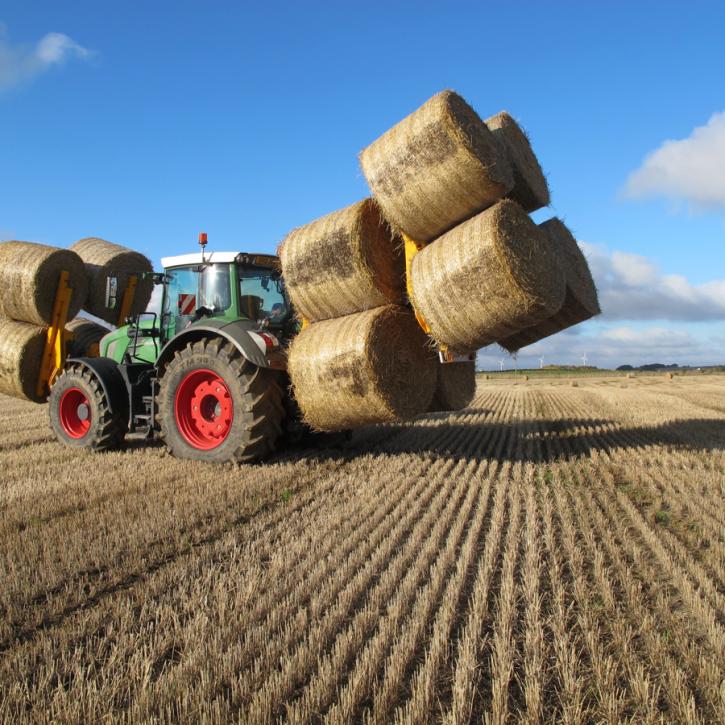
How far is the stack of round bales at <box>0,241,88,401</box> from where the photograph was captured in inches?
322

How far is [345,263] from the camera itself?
5262 mm

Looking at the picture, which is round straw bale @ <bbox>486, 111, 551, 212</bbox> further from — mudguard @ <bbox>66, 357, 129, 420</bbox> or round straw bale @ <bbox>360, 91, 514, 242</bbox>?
mudguard @ <bbox>66, 357, 129, 420</bbox>

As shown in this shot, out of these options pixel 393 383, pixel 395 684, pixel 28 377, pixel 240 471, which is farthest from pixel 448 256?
Result: pixel 28 377

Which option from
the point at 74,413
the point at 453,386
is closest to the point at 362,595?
the point at 453,386

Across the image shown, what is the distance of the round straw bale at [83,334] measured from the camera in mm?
9078

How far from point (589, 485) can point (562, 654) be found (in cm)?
325

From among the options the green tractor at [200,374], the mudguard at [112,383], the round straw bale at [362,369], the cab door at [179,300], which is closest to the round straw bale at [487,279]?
the round straw bale at [362,369]

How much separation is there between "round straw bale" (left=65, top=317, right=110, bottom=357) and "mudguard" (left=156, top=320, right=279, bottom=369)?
324cm

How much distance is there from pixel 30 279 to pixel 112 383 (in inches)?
97.2

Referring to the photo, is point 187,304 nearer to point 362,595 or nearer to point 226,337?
point 226,337

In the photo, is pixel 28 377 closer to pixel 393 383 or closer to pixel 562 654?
pixel 393 383

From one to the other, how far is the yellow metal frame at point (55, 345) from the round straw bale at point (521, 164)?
251 inches

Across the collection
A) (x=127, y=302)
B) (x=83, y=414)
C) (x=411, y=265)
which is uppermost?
(x=127, y=302)

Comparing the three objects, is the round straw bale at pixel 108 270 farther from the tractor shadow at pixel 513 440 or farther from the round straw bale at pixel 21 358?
the tractor shadow at pixel 513 440
